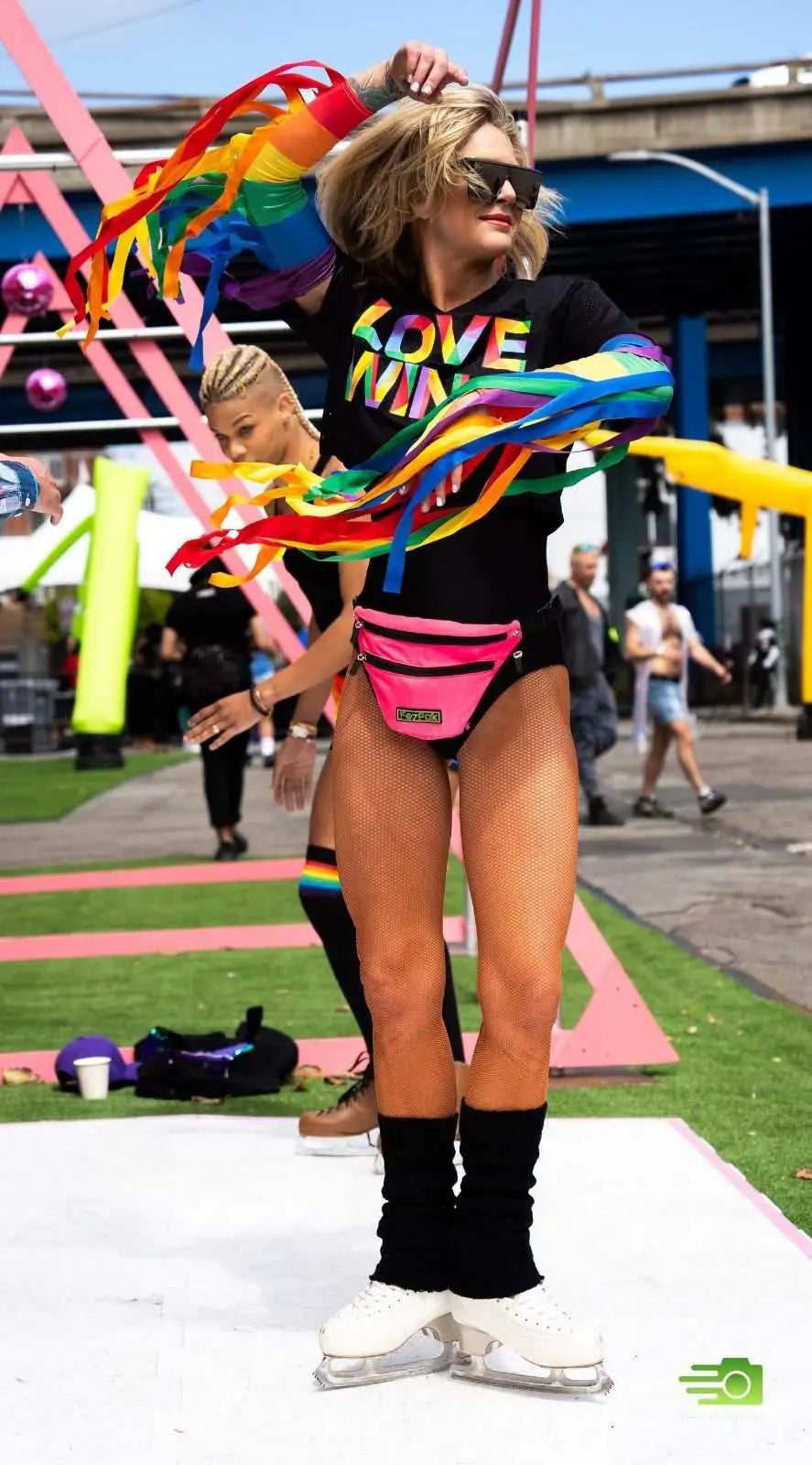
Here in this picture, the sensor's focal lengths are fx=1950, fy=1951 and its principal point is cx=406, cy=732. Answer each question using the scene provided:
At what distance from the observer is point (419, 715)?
2.78 metres

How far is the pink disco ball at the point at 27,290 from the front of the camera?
904 cm

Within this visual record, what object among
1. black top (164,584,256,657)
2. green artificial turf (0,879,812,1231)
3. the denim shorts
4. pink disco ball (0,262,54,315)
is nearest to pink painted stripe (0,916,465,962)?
green artificial turf (0,879,812,1231)

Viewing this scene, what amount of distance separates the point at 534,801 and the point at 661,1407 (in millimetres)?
→ 852

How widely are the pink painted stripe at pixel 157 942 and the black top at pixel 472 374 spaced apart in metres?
4.87

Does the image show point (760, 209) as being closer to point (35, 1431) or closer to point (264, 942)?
point (264, 942)

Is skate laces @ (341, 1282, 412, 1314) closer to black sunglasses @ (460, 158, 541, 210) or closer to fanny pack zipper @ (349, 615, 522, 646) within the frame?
fanny pack zipper @ (349, 615, 522, 646)

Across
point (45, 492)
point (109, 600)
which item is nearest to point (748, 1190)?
point (45, 492)

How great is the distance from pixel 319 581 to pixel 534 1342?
1884 millimetres

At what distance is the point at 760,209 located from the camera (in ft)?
88.0

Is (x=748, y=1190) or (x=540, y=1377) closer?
(x=540, y=1377)

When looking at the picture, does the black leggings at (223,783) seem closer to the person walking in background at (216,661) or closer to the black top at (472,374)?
the person walking in background at (216,661)

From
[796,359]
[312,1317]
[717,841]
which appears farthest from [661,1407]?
[796,359]

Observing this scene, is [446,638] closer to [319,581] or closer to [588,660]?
[319,581]


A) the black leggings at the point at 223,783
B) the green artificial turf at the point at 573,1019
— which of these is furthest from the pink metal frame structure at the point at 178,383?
the black leggings at the point at 223,783
